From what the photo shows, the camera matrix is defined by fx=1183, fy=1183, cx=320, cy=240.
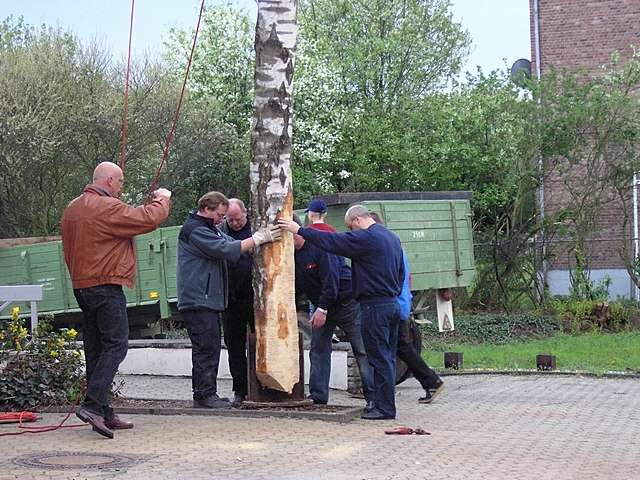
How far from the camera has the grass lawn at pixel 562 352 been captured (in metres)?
16.7

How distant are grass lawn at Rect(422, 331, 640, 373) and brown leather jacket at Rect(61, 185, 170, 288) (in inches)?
330

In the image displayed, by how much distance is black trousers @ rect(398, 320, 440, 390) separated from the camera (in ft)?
37.3

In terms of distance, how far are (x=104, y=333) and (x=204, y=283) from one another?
1.37 m

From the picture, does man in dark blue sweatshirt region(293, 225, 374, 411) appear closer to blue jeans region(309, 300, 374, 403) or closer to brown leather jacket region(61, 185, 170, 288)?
blue jeans region(309, 300, 374, 403)

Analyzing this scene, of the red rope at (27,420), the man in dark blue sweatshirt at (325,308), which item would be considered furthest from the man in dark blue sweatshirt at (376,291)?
the red rope at (27,420)

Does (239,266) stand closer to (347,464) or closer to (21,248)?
(347,464)

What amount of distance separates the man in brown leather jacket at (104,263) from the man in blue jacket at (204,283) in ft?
3.61

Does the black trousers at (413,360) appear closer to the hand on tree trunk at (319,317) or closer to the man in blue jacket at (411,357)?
the man in blue jacket at (411,357)

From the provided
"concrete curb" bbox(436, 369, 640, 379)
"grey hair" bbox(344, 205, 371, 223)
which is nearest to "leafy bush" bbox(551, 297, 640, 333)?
"concrete curb" bbox(436, 369, 640, 379)

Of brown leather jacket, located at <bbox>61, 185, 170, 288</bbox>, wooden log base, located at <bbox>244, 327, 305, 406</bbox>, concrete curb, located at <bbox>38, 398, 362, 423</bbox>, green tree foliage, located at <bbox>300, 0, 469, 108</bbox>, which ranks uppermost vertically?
green tree foliage, located at <bbox>300, 0, 469, 108</bbox>

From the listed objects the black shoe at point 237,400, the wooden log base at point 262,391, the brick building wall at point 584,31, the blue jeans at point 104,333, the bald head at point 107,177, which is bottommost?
the black shoe at point 237,400

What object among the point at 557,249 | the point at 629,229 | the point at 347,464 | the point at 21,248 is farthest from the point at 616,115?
the point at 347,464

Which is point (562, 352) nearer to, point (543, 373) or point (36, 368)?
point (543, 373)

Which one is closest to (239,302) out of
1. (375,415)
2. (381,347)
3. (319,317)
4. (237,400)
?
(319,317)
